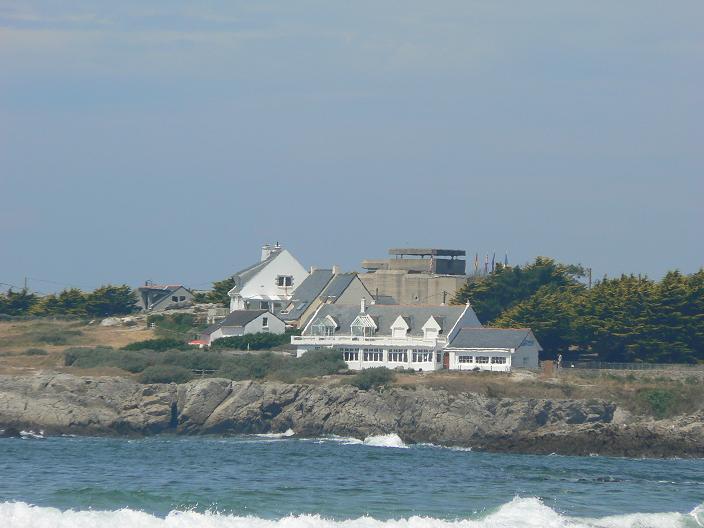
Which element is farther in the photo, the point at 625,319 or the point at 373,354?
the point at 373,354

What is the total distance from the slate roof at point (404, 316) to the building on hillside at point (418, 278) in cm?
798

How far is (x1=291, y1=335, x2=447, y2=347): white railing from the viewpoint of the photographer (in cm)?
7112

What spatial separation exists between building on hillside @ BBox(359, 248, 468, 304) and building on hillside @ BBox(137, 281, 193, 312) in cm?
1488

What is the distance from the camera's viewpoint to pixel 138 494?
40.4 m

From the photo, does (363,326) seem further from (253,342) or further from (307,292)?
(307,292)

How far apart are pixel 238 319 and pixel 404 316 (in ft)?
38.8

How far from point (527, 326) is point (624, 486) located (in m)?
28.2

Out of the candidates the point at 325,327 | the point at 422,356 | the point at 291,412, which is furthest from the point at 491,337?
the point at 291,412

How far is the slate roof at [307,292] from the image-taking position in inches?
3290

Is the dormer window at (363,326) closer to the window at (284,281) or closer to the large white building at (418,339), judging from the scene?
the large white building at (418,339)

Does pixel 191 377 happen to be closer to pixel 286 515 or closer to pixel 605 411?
pixel 605 411

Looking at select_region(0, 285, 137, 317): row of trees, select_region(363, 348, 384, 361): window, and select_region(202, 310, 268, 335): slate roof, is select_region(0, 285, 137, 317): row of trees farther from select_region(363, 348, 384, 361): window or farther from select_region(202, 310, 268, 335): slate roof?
select_region(363, 348, 384, 361): window

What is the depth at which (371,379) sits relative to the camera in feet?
216

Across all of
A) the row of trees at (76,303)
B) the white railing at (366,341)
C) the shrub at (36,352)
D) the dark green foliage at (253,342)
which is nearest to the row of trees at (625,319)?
the white railing at (366,341)
